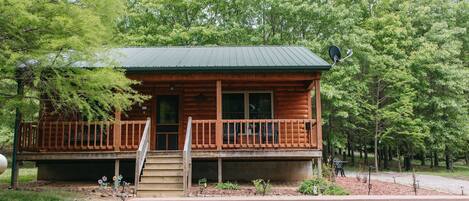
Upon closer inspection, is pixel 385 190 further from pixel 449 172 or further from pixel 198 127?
pixel 449 172

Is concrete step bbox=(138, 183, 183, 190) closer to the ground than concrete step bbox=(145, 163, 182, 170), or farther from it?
closer to the ground

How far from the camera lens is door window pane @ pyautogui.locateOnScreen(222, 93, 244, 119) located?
1366cm

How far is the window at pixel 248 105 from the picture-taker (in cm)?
1360

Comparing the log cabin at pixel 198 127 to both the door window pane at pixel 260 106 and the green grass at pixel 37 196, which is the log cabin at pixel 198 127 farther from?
the green grass at pixel 37 196

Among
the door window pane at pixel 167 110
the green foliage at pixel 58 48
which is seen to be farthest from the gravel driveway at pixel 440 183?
the green foliage at pixel 58 48

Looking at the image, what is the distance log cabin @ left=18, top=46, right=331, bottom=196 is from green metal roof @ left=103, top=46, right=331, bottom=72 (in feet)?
0.10

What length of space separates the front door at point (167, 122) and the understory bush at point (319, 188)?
16.3 feet

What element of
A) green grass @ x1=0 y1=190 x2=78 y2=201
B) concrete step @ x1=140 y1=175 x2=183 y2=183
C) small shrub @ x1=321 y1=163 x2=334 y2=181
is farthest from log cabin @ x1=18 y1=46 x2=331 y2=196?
green grass @ x1=0 y1=190 x2=78 y2=201

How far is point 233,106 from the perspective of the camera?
13.7 meters

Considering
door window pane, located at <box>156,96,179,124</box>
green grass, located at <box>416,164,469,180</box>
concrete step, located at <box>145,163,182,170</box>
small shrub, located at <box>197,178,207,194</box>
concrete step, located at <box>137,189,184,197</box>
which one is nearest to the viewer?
concrete step, located at <box>137,189,184,197</box>

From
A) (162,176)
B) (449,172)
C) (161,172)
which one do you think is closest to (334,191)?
(162,176)

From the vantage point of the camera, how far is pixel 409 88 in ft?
72.8

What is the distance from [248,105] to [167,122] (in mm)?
2786

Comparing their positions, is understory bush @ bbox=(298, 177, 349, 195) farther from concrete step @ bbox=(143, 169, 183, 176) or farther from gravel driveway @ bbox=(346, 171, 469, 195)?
gravel driveway @ bbox=(346, 171, 469, 195)
